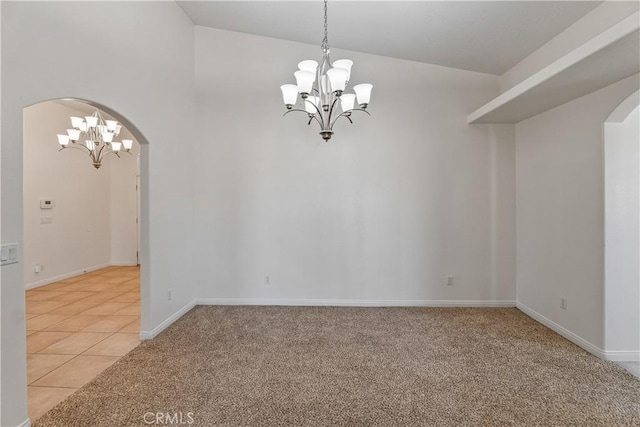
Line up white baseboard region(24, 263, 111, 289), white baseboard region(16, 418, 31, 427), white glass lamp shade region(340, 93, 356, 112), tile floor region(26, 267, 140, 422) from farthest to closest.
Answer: white baseboard region(24, 263, 111, 289)
white glass lamp shade region(340, 93, 356, 112)
tile floor region(26, 267, 140, 422)
white baseboard region(16, 418, 31, 427)

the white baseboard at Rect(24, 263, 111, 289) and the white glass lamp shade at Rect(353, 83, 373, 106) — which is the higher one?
the white glass lamp shade at Rect(353, 83, 373, 106)

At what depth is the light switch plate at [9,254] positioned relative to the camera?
5.88 ft

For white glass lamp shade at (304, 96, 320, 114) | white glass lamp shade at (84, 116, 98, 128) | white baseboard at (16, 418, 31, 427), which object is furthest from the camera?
white glass lamp shade at (84, 116, 98, 128)

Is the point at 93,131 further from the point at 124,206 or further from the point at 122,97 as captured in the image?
the point at 122,97

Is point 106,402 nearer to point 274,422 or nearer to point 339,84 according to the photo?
point 274,422

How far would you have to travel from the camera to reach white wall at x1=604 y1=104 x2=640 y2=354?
2.87 m

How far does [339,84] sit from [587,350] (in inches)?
142

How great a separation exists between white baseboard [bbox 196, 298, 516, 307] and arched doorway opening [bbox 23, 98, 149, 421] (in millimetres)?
1141

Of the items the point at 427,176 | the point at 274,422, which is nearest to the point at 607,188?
the point at 427,176

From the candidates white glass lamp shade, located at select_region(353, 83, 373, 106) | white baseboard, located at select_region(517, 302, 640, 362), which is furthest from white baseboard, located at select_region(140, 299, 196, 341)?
white baseboard, located at select_region(517, 302, 640, 362)

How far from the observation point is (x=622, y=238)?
2883 millimetres

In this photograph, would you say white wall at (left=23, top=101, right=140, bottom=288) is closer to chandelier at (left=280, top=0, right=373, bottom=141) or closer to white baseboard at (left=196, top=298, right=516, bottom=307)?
white baseboard at (left=196, top=298, right=516, bottom=307)

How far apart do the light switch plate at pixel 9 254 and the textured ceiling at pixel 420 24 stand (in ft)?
11.2

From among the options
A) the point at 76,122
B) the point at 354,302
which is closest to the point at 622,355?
the point at 354,302
